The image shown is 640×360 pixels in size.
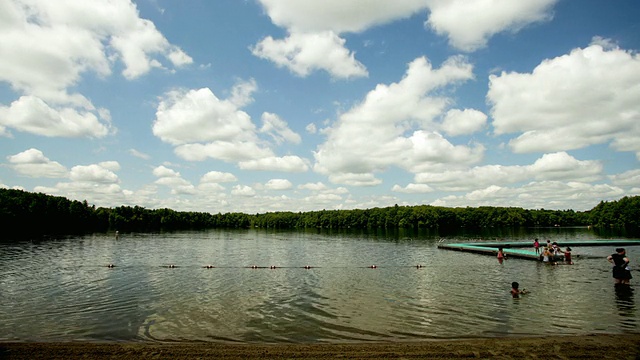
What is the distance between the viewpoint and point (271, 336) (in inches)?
639

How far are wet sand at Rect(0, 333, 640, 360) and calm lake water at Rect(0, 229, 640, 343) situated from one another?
153cm

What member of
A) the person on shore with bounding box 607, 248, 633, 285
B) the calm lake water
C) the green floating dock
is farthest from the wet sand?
the green floating dock

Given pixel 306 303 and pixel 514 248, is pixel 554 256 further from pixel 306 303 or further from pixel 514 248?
pixel 306 303

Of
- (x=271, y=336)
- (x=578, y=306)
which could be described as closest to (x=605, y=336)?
(x=578, y=306)

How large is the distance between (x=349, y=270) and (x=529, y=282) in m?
16.9

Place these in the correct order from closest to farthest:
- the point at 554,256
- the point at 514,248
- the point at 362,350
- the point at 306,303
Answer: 1. the point at 362,350
2. the point at 306,303
3. the point at 554,256
4. the point at 514,248

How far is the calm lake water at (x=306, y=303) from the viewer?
16.8 metres

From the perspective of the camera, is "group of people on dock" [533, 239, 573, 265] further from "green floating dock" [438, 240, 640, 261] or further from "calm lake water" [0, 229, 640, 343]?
"calm lake water" [0, 229, 640, 343]

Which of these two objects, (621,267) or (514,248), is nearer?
(621,267)

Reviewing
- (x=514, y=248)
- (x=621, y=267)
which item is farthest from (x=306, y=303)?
(x=514, y=248)

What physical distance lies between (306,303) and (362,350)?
33.1 feet

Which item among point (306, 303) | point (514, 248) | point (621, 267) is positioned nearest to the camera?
point (306, 303)

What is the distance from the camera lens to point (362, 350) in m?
13.4

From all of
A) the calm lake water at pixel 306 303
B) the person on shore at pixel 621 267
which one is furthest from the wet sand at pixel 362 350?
the person on shore at pixel 621 267
